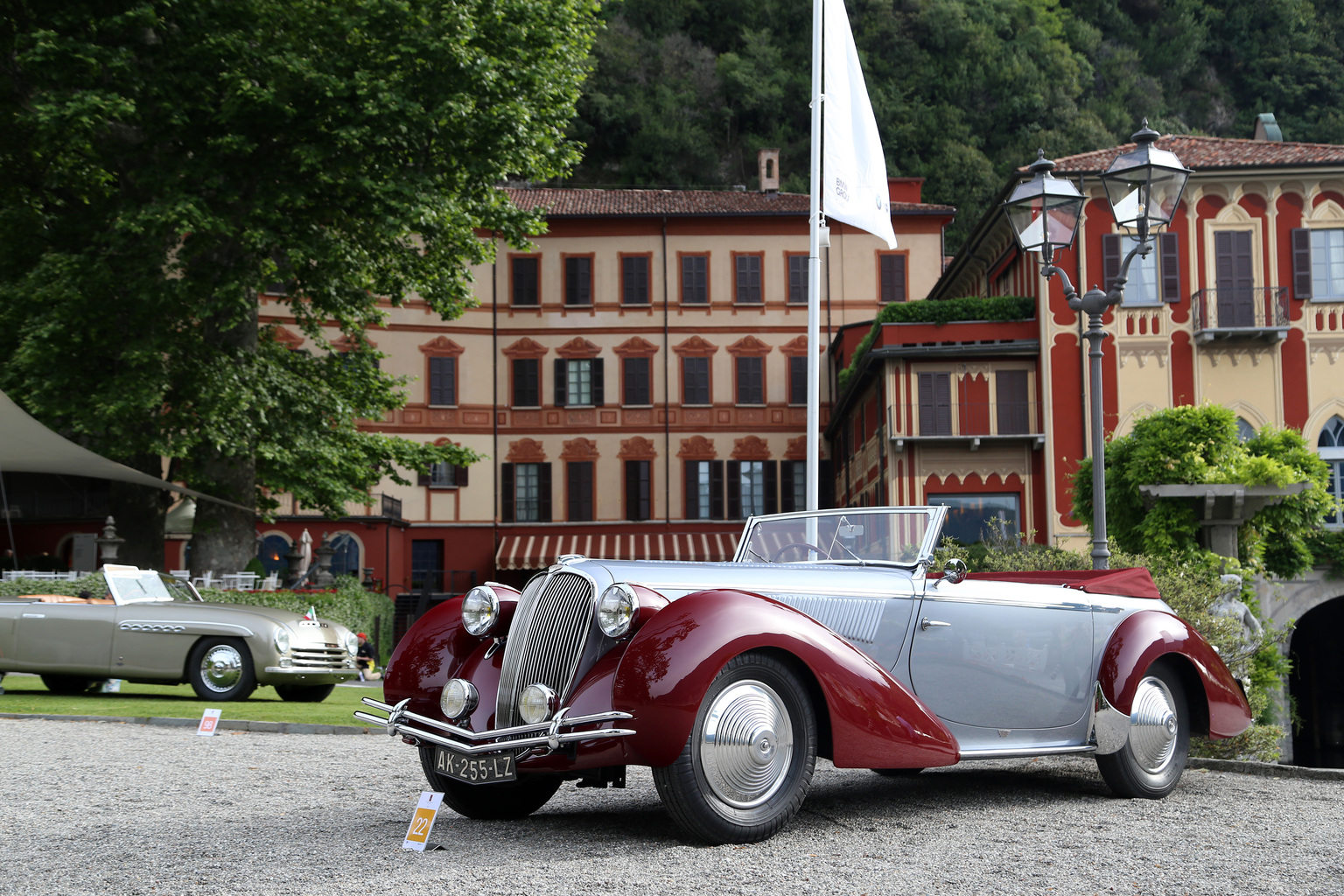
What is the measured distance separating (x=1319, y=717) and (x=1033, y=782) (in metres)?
24.4

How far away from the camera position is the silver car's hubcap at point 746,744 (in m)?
5.07

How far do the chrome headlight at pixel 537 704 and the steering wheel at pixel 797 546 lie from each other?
212 centimetres

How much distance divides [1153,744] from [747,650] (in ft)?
9.83

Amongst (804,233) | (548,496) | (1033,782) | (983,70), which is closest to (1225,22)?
(983,70)

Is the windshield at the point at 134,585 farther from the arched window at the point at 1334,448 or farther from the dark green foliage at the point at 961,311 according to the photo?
the arched window at the point at 1334,448

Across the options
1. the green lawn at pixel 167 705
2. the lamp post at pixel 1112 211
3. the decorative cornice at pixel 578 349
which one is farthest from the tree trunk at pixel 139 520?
the decorative cornice at pixel 578 349

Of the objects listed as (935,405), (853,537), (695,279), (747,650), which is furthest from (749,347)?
(747,650)

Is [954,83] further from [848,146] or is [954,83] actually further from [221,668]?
[221,668]

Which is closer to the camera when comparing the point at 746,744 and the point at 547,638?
the point at 746,744

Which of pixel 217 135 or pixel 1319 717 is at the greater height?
pixel 217 135

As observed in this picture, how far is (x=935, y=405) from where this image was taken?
3123 centimetres

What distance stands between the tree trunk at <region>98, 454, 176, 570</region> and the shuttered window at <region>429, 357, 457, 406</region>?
A: 19426mm

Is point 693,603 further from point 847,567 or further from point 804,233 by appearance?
point 804,233

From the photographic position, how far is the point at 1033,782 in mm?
7465
